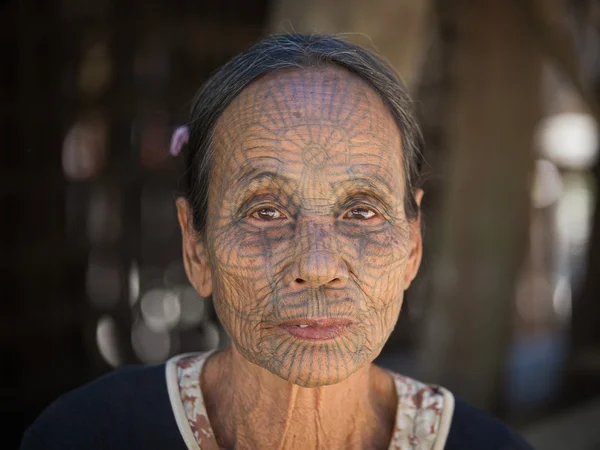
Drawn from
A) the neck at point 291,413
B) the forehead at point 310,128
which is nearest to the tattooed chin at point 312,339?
the neck at point 291,413

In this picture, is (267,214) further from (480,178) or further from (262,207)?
(480,178)

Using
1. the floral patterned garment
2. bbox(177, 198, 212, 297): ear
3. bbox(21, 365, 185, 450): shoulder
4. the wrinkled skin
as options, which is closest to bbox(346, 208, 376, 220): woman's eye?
the wrinkled skin

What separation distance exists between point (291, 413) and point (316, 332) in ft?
1.19

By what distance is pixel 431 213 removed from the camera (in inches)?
217

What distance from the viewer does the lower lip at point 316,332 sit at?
1802mm

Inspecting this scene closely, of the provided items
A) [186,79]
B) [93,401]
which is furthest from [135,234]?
[93,401]

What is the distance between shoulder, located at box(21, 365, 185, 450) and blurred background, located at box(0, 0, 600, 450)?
8.97 feet

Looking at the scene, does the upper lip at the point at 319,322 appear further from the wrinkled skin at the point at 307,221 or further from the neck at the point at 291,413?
the neck at the point at 291,413

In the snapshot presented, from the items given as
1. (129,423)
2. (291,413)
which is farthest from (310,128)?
(129,423)

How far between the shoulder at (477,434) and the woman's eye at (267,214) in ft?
2.54

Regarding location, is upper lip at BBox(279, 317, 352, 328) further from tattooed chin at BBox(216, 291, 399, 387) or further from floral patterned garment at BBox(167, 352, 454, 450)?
floral patterned garment at BBox(167, 352, 454, 450)

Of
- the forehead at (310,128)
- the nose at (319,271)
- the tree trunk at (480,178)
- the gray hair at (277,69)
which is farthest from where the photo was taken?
the tree trunk at (480,178)

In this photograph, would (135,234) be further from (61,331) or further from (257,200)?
(257,200)

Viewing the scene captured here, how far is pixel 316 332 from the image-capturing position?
1803 millimetres
